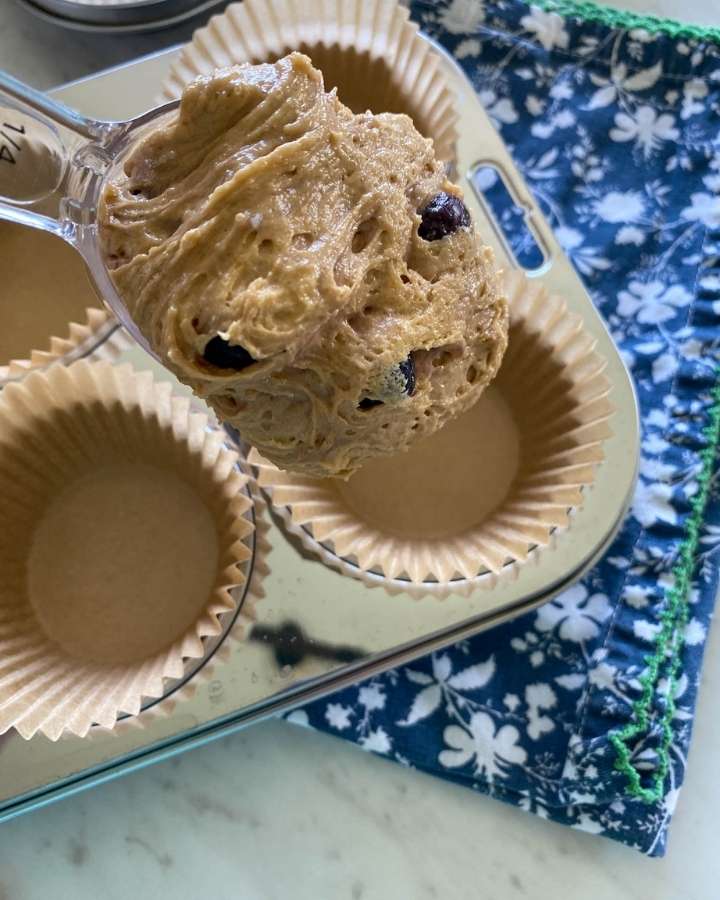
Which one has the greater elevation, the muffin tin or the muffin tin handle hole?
the muffin tin handle hole

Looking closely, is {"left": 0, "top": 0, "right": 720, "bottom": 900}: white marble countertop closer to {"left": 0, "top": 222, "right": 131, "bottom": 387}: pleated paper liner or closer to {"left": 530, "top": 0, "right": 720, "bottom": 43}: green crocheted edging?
{"left": 0, "top": 222, "right": 131, "bottom": 387}: pleated paper liner

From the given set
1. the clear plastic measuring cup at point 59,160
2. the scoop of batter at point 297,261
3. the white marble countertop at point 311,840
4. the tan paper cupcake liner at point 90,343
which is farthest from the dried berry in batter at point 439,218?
the white marble countertop at point 311,840

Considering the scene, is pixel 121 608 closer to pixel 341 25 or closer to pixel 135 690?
pixel 135 690

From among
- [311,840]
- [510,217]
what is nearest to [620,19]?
[510,217]

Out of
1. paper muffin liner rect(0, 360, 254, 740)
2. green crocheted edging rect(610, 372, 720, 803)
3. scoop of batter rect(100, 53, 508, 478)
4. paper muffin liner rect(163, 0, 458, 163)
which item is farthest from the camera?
paper muffin liner rect(163, 0, 458, 163)

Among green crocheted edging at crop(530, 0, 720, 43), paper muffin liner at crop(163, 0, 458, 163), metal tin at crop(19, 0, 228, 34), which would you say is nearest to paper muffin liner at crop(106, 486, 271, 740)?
paper muffin liner at crop(163, 0, 458, 163)

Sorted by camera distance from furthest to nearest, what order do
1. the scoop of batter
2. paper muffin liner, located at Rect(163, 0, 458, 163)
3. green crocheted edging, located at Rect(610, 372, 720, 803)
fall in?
paper muffin liner, located at Rect(163, 0, 458, 163) → green crocheted edging, located at Rect(610, 372, 720, 803) → the scoop of batter
